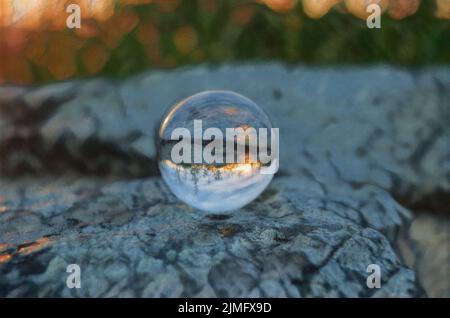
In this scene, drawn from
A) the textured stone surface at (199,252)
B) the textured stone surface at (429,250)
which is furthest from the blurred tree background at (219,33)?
the textured stone surface at (199,252)

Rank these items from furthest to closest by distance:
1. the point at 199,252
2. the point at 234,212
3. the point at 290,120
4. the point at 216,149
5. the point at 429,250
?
the point at 290,120 < the point at 429,250 < the point at 234,212 < the point at 216,149 < the point at 199,252

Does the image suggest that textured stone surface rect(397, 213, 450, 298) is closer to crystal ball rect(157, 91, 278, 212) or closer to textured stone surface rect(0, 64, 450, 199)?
textured stone surface rect(0, 64, 450, 199)

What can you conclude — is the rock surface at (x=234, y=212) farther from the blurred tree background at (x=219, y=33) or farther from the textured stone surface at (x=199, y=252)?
the blurred tree background at (x=219, y=33)

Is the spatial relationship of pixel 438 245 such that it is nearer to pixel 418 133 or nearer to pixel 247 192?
pixel 418 133

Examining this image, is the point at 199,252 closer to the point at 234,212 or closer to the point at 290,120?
the point at 234,212

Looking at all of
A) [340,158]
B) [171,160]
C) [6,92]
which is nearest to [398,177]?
[340,158]

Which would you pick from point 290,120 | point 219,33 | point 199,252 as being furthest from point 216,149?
point 219,33
